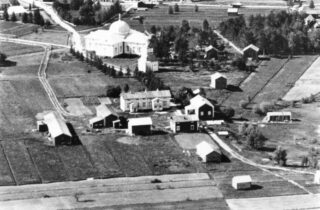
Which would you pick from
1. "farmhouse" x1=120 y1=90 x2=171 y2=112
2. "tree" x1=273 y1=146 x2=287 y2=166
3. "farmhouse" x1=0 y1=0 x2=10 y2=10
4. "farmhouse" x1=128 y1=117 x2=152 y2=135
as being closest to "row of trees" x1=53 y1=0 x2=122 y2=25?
"farmhouse" x1=0 y1=0 x2=10 y2=10

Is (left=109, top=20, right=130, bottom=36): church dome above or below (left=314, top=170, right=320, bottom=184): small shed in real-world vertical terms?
above

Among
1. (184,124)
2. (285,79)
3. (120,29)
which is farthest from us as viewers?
(120,29)

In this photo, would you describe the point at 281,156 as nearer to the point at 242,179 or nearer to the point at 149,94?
the point at 242,179

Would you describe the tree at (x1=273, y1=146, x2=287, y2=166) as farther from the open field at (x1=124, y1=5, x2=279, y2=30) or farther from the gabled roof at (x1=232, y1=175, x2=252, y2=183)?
the open field at (x1=124, y1=5, x2=279, y2=30)

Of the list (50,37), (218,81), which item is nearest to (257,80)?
(218,81)

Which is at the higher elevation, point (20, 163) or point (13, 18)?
point (13, 18)

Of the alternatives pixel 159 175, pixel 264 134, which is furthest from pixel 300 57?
pixel 159 175

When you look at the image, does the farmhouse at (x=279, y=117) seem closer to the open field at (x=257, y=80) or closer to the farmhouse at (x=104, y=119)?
the open field at (x=257, y=80)
